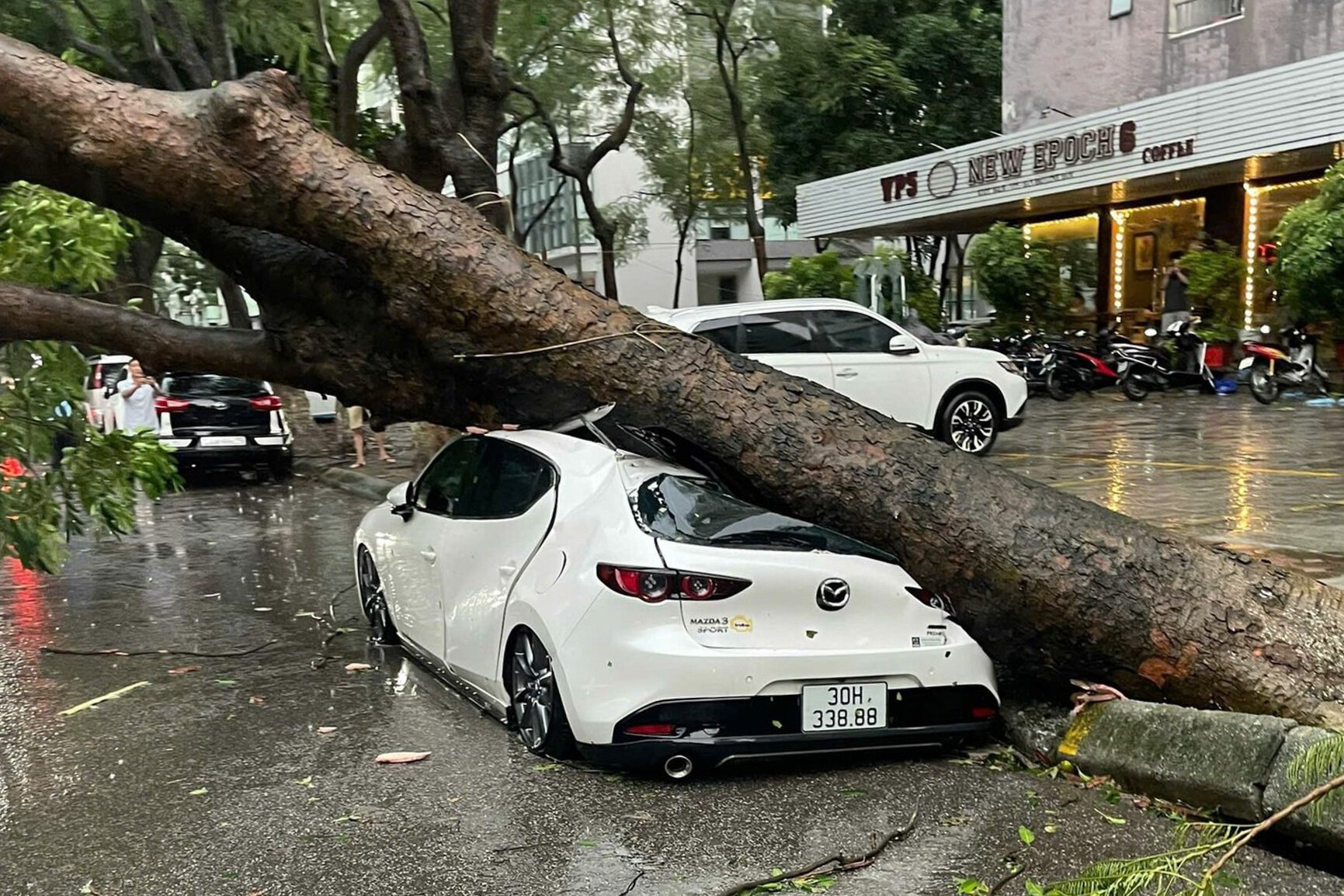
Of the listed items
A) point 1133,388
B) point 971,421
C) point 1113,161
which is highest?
point 1113,161

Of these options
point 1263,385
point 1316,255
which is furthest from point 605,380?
point 1263,385

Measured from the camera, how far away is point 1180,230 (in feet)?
75.0

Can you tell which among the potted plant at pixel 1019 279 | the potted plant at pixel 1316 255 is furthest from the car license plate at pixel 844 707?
the potted plant at pixel 1019 279

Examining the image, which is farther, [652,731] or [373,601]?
[373,601]

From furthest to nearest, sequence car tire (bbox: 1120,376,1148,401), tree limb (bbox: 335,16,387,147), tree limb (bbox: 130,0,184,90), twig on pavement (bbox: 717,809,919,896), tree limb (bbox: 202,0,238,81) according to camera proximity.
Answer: car tire (bbox: 1120,376,1148,401) < tree limb (bbox: 130,0,184,90) < tree limb (bbox: 202,0,238,81) < tree limb (bbox: 335,16,387,147) < twig on pavement (bbox: 717,809,919,896)

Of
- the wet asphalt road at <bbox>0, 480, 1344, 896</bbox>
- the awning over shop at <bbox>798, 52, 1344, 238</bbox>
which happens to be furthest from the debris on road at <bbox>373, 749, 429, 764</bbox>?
the awning over shop at <bbox>798, 52, 1344, 238</bbox>

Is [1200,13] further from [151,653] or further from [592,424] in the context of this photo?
[151,653]

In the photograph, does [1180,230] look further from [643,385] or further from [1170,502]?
[643,385]

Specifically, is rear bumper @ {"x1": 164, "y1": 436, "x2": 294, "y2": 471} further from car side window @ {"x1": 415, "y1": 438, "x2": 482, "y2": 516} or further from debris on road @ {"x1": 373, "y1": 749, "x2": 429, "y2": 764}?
debris on road @ {"x1": 373, "y1": 749, "x2": 429, "y2": 764}

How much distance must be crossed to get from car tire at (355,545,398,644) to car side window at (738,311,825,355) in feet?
19.7

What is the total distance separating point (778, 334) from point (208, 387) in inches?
350

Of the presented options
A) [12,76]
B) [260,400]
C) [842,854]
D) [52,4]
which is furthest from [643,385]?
[52,4]

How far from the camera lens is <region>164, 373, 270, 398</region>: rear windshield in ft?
58.6

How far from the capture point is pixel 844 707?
5047mm
